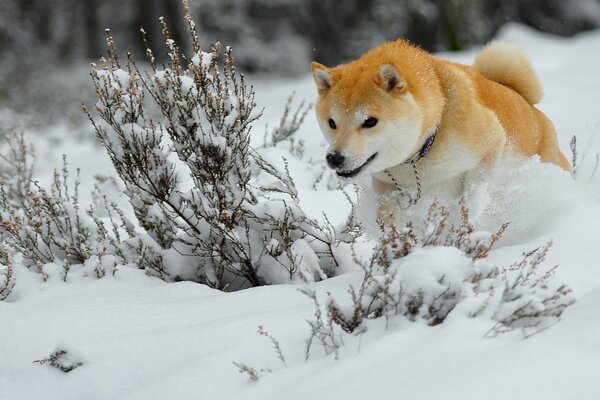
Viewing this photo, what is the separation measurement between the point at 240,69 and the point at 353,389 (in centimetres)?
1252

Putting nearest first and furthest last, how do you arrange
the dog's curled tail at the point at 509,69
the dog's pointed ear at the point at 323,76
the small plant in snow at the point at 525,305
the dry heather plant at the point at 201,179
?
the small plant in snow at the point at 525,305 < the dry heather plant at the point at 201,179 < the dog's pointed ear at the point at 323,76 < the dog's curled tail at the point at 509,69

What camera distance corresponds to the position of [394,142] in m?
3.58

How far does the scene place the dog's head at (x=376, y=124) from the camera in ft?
11.5

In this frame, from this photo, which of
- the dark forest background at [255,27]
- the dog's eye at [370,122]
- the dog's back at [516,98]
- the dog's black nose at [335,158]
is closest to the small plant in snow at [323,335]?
the dog's black nose at [335,158]

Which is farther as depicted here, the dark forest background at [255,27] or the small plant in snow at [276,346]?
the dark forest background at [255,27]

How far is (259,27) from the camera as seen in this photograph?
1411 centimetres

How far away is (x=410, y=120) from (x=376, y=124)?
0.57 ft

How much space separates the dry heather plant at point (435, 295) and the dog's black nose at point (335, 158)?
0.91 metres

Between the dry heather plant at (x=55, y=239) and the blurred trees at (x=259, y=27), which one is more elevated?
the blurred trees at (x=259, y=27)

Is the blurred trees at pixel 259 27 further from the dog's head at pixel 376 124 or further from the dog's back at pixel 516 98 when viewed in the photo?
the dog's head at pixel 376 124

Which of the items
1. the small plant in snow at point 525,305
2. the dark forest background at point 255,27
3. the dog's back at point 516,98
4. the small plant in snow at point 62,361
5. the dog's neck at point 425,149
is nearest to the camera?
the small plant in snow at point 525,305

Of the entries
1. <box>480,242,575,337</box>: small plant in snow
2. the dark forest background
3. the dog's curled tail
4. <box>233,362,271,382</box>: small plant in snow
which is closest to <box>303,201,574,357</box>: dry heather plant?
<box>480,242,575,337</box>: small plant in snow

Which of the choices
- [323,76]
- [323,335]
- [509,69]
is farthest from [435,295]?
[509,69]

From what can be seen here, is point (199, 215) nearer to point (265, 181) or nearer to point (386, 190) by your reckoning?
point (386, 190)
